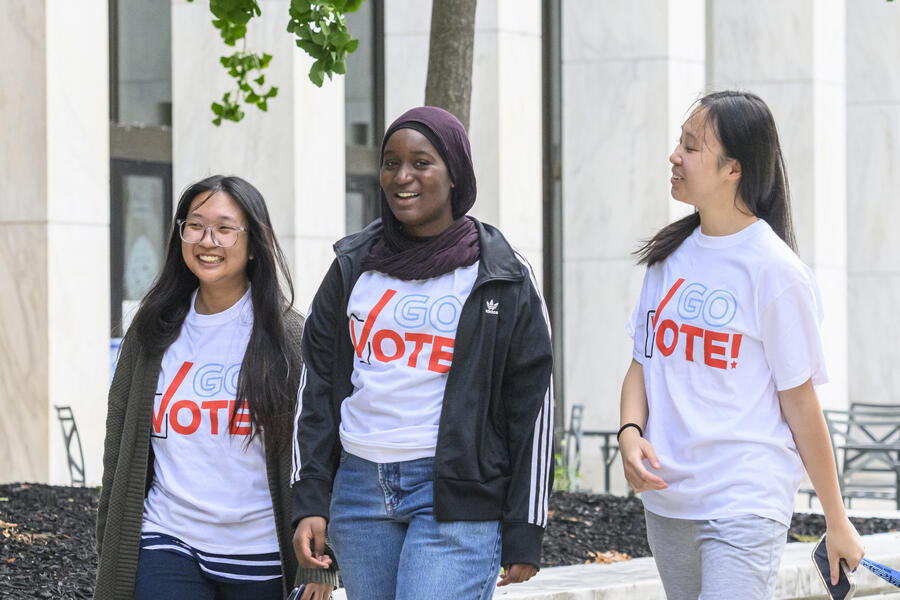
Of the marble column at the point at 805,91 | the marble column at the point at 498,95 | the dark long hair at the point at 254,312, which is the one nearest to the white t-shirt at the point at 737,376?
the dark long hair at the point at 254,312

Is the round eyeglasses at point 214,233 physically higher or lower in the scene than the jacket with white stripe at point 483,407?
higher

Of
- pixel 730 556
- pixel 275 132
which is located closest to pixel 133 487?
pixel 730 556

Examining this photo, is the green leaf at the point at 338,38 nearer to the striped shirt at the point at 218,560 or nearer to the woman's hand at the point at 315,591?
the striped shirt at the point at 218,560

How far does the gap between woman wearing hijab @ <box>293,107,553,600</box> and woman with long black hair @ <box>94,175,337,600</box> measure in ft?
0.62

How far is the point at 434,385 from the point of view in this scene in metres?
3.61

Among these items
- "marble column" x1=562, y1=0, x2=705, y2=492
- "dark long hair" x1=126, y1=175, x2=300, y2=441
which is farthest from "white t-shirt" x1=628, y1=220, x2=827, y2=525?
"marble column" x1=562, y1=0, x2=705, y2=492

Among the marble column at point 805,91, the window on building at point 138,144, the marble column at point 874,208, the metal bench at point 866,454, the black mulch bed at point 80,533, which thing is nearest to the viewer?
the black mulch bed at point 80,533

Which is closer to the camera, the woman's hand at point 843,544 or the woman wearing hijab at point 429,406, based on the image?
the woman wearing hijab at point 429,406

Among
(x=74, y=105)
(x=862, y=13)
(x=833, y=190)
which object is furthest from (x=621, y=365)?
(x=862, y=13)

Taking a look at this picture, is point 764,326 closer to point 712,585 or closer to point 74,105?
point 712,585

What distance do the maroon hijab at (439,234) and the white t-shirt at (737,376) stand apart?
573 millimetres

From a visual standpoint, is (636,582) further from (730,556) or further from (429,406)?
(429,406)

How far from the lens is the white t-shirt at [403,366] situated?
3578 mm

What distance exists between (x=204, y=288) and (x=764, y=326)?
147 centimetres
